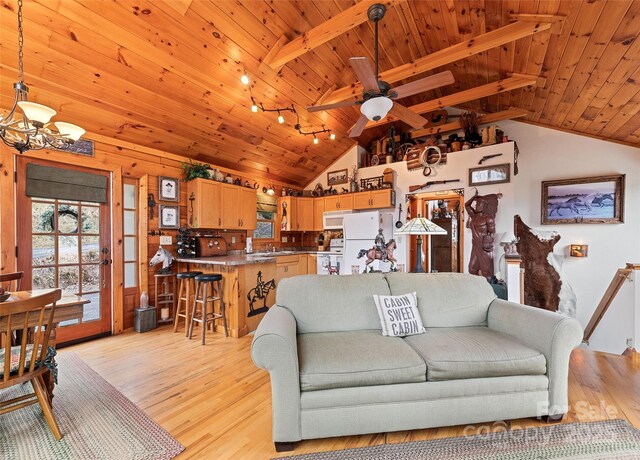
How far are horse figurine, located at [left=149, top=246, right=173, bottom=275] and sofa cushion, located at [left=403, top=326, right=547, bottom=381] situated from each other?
330cm

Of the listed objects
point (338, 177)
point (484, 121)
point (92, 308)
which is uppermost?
point (484, 121)

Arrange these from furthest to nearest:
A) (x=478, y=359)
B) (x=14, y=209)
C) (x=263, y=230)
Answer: (x=263, y=230)
(x=14, y=209)
(x=478, y=359)

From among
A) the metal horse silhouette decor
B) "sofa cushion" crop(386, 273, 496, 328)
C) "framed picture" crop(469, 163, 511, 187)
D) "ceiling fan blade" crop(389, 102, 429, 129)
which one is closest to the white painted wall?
"framed picture" crop(469, 163, 511, 187)

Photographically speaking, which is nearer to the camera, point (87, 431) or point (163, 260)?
point (87, 431)

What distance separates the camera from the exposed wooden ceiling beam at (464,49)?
2.36 m

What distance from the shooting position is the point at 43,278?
2986 mm

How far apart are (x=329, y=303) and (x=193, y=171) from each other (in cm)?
313

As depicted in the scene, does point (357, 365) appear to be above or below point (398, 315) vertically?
below

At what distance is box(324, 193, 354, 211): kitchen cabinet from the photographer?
5.45 m

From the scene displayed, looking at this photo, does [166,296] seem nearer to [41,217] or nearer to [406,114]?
[41,217]

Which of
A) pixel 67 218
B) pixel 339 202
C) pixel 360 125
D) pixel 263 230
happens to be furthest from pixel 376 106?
pixel 263 230

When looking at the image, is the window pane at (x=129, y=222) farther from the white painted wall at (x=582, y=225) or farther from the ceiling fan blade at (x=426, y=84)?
the white painted wall at (x=582, y=225)

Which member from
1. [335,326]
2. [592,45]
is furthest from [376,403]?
[592,45]

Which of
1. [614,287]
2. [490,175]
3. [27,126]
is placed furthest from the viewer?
[490,175]
